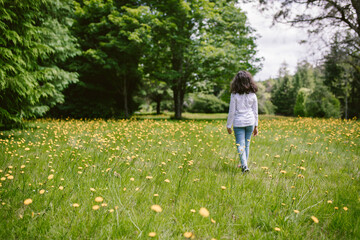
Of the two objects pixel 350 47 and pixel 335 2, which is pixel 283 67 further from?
pixel 335 2

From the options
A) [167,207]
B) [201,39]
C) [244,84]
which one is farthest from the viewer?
[201,39]

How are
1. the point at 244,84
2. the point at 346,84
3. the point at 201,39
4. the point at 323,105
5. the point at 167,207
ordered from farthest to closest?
1. the point at 346,84
2. the point at 323,105
3. the point at 201,39
4. the point at 244,84
5. the point at 167,207

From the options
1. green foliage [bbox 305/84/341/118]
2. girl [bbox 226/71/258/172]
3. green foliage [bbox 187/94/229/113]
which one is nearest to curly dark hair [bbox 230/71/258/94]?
girl [bbox 226/71/258/172]

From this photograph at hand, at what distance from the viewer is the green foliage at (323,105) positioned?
23.9 m

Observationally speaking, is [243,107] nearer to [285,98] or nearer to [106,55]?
[106,55]

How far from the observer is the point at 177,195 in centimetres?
251

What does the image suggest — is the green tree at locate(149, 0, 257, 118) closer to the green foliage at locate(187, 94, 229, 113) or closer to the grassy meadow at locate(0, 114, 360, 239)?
the grassy meadow at locate(0, 114, 360, 239)

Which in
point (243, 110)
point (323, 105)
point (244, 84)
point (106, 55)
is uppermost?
point (106, 55)

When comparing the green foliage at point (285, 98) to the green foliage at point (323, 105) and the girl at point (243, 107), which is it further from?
the girl at point (243, 107)

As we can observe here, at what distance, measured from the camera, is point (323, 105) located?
972 inches

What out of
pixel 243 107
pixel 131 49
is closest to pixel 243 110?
pixel 243 107

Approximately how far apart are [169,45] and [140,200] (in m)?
13.4

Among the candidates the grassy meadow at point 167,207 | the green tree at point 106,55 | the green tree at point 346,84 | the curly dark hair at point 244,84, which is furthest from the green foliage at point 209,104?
the grassy meadow at point 167,207

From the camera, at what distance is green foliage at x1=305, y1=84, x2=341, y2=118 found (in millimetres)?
23859
